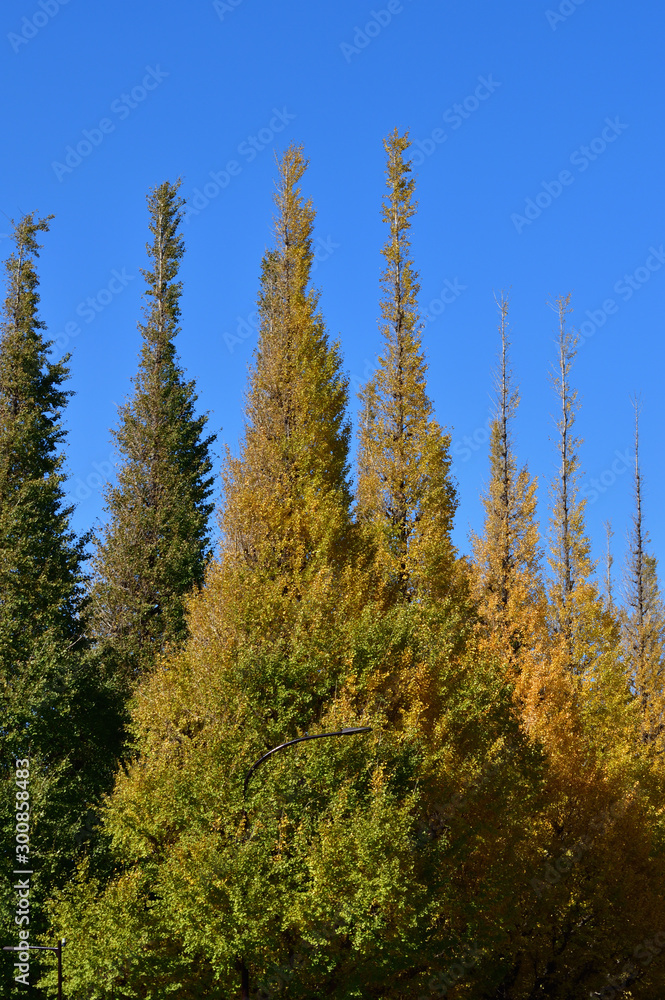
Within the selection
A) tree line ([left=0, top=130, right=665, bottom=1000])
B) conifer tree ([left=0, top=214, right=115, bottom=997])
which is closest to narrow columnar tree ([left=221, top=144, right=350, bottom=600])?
tree line ([left=0, top=130, right=665, bottom=1000])

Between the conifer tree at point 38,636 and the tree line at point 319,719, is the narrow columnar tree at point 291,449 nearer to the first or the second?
the tree line at point 319,719

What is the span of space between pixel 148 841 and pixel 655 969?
44.2ft

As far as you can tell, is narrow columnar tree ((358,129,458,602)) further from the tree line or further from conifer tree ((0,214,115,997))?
conifer tree ((0,214,115,997))

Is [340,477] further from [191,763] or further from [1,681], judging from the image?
[1,681]

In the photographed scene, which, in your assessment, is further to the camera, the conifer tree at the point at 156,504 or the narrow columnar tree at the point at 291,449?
the conifer tree at the point at 156,504

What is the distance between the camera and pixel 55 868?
22922 millimetres

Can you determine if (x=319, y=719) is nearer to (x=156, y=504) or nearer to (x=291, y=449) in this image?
(x=291, y=449)

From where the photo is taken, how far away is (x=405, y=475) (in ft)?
82.0

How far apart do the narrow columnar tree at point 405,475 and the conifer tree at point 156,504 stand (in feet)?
28.8

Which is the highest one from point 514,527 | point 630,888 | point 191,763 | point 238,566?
point 514,527

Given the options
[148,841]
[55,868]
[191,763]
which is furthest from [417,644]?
[55,868]

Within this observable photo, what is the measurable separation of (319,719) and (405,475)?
26.4ft

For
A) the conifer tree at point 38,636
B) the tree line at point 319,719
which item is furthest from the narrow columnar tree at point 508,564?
the conifer tree at point 38,636

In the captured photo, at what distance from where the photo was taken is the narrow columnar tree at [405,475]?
2339 cm
